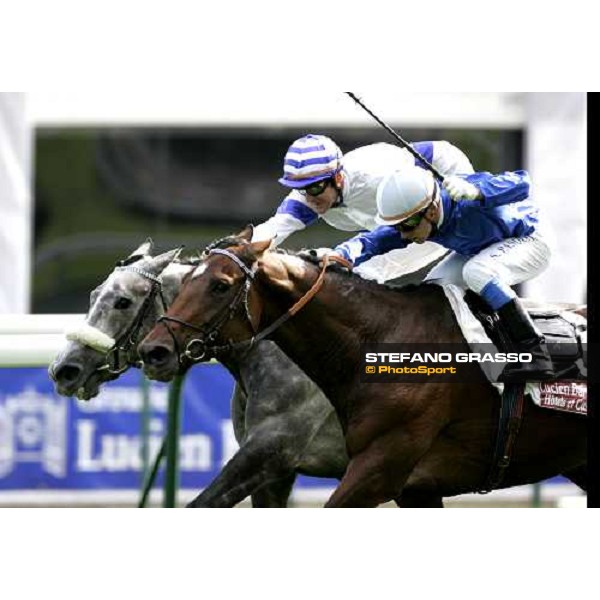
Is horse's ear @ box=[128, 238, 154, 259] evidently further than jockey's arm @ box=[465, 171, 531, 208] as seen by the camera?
Yes

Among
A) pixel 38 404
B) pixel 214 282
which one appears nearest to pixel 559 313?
pixel 214 282

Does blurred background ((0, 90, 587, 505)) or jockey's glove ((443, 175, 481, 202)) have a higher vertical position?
blurred background ((0, 90, 587, 505))

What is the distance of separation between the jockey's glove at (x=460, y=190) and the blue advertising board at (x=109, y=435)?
2.22m

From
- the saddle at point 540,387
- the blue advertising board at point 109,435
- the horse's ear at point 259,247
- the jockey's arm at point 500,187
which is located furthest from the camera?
the blue advertising board at point 109,435

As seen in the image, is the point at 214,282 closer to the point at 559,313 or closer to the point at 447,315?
the point at 447,315

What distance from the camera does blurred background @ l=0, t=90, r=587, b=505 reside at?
10.8 m

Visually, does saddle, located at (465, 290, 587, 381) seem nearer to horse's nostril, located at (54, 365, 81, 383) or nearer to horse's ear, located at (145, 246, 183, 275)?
horse's ear, located at (145, 246, 183, 275)

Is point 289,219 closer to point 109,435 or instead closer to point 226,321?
point 226,321

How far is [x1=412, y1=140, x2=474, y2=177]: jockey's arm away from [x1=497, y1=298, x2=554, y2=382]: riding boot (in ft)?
2.06

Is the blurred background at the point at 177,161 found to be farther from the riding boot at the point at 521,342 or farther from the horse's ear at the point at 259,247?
the horse's ear at the point at 259,247

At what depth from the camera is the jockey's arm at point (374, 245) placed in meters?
5.63

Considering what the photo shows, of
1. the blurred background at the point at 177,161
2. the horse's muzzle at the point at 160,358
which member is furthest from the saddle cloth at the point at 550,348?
the blurred background at the point at 177,161

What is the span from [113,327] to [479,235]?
1.31 metres


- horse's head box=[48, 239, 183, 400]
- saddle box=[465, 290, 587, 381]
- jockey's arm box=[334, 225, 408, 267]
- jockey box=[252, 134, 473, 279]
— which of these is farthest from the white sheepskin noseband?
saddle box=[465, 290, 587, 381]
